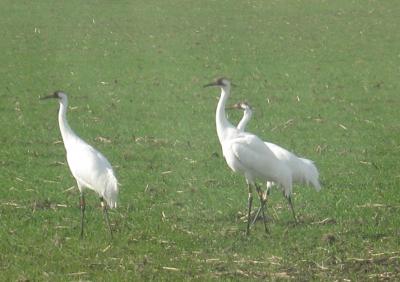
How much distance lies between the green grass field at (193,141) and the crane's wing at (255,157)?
2.32ft

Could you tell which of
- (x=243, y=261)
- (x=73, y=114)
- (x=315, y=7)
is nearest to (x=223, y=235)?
(x=243, y=261)

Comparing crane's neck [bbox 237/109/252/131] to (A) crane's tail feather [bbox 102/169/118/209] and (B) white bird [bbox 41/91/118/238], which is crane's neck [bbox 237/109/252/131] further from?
(A) crane's tail feather [bbox 102/169/118/209]

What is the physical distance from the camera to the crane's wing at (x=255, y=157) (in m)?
11.2

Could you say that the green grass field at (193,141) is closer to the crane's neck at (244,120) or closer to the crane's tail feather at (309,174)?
the crane's tail feather at (309,174)

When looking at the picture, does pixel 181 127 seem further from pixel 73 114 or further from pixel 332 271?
pixel 332 271

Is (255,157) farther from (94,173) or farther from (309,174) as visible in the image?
(94,173)

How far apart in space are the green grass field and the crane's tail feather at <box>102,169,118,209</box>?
0.44 m

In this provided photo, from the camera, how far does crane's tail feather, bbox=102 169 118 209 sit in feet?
34.0

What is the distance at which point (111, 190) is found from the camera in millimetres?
10422

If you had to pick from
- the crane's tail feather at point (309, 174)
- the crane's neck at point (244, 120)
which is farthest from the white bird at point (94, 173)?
the crane's tail feather at point (309, 174)

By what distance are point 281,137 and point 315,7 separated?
22230 mm

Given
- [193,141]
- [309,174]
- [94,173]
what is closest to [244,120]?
[309,174]

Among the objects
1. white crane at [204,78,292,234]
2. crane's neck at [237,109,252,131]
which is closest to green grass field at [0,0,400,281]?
white crane at [204,78,292,234]

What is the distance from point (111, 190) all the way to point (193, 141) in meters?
5.83
